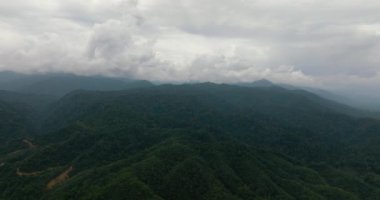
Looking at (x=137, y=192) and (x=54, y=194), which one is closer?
(x=137, y=192)

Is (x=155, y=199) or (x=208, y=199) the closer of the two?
(x=155, y=199)

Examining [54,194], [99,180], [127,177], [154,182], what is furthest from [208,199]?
[54,194]

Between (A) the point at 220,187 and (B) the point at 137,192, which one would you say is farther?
(A) the point at 220,187

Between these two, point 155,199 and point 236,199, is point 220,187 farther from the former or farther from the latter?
point 155,199

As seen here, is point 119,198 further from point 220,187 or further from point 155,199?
point 220,187

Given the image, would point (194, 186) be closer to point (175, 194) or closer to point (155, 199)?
point (175, 194)

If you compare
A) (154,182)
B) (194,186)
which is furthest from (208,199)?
(154,182)

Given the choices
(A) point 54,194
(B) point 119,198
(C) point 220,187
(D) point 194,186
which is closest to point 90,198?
(B) point 119,198

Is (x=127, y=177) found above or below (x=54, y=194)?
above
